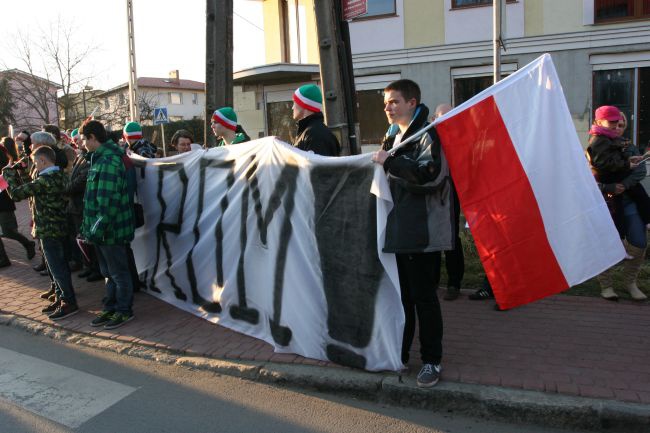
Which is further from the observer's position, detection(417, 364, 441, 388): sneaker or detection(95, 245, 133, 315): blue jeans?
detection(95, 245, 133, 315): blue jeans

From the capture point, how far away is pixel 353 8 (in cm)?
523

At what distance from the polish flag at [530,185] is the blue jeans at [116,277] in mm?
3234

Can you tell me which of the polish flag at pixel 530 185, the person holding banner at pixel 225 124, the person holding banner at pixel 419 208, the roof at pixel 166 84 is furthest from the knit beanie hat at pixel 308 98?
the roof at pixel 166 84

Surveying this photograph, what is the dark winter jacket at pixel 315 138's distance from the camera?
4.30m

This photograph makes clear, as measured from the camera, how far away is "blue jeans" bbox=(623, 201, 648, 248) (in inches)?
196

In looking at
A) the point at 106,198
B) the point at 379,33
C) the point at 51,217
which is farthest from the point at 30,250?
the point at 379,33

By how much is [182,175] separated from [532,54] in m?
11.3

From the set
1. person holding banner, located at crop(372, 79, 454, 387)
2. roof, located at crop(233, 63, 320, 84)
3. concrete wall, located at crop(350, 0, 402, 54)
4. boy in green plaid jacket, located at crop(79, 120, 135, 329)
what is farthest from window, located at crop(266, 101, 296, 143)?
person holding banner, located at crop(372, 79, 454, 387)

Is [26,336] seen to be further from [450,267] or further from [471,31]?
[471,31]

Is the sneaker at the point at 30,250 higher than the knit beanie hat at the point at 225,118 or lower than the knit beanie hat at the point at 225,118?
lower

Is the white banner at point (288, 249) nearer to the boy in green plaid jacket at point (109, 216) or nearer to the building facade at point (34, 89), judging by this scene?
the boy in green plaid jacket at point (109, 216)

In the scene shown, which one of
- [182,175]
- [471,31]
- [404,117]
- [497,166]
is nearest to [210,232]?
[182,175]

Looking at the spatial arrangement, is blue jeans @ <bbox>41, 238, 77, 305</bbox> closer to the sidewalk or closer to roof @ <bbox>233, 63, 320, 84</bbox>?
the sidewalk

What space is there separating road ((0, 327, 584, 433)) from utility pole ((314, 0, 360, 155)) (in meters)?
2.59
